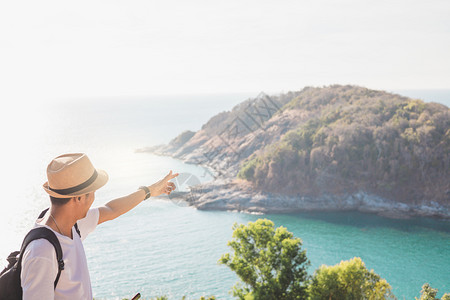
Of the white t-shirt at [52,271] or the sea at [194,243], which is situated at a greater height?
the white t-shirt at [52,271]

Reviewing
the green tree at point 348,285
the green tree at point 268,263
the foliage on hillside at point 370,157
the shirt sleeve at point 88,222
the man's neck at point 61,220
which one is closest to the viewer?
the man's neck at point 61,220

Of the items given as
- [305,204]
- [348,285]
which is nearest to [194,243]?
[305,204]

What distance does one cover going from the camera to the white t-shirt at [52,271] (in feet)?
5.41

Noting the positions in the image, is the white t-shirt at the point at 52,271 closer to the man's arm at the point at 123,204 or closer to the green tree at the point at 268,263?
the man's arm at the point at 123,204

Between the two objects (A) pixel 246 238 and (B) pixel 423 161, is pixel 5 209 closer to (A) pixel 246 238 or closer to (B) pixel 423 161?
(A) pixel 246 238

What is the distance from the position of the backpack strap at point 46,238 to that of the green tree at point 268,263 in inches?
625

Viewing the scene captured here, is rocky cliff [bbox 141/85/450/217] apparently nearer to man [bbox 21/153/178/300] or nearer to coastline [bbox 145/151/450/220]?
coastline [bbox 145/151/450/220]

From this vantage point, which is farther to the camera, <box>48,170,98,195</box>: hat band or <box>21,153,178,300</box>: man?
<box>48,170,98,195</box>: hat band

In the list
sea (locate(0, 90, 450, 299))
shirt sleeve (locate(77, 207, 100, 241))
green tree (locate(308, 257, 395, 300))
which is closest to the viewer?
shirt sleeve (locate(77, 207, 100, 241))

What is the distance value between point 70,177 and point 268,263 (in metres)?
16.2

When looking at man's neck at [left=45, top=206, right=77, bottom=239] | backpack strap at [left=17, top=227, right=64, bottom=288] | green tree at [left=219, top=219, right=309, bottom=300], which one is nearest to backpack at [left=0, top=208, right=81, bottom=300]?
backpack strap at [left=17, top=227, right=64, bottom=288]

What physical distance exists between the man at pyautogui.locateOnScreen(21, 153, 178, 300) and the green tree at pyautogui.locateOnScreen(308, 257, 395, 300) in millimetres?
16133

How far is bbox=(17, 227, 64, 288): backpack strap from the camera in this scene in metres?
1.71

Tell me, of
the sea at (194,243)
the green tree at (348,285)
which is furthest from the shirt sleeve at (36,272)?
the sea at (194,243)
